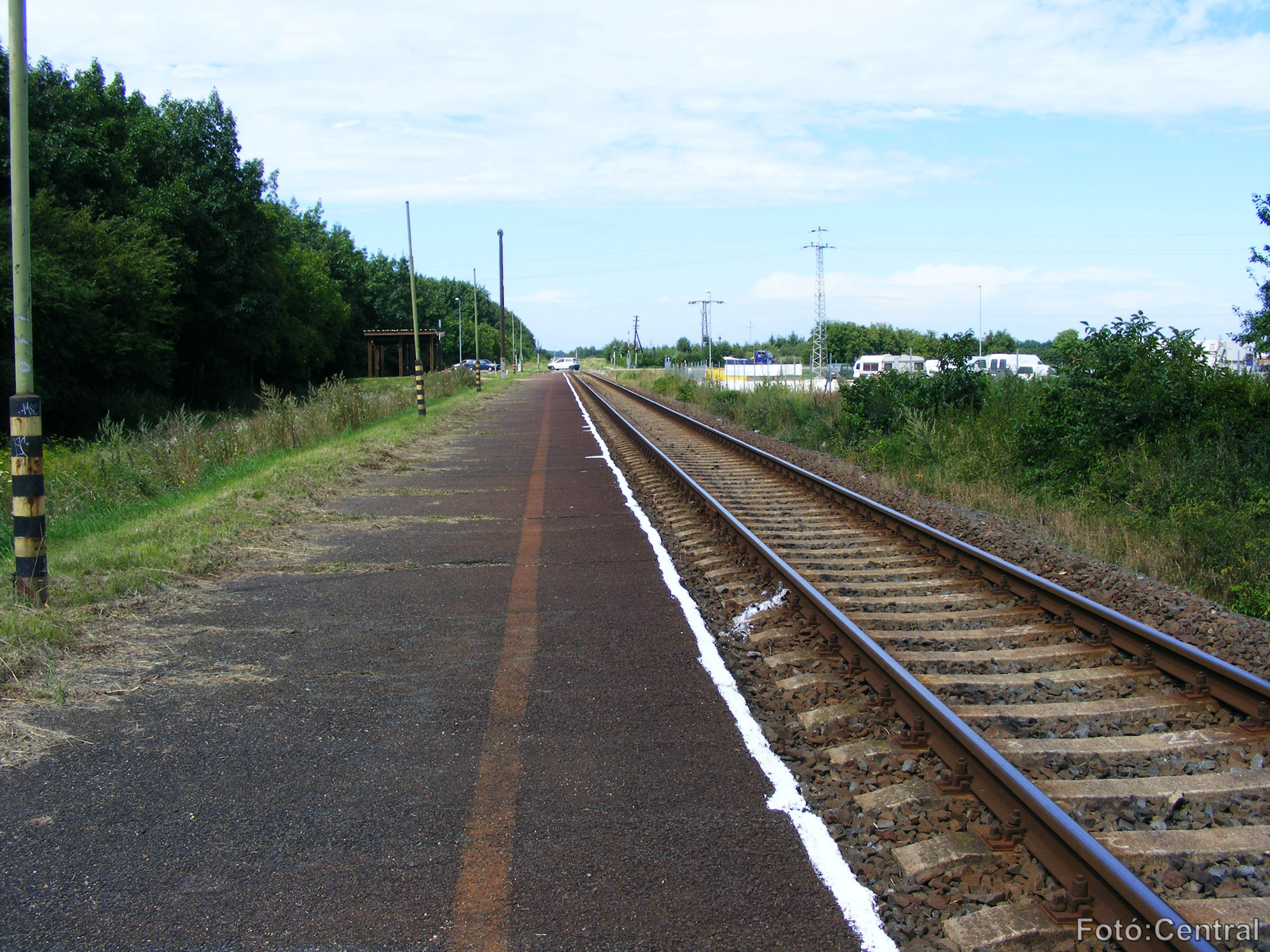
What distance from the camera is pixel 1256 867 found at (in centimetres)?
342

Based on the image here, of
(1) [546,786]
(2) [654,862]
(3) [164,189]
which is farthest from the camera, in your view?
(3) [164,189]

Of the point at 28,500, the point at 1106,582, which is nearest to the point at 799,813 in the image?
the point at 1106,582

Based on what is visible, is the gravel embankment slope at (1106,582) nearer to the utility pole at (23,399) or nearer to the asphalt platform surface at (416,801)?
the asphalt platform surface at (416,801)

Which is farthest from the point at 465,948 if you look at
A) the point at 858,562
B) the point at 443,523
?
the point at 443,523

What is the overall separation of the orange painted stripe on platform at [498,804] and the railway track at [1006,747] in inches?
50.2

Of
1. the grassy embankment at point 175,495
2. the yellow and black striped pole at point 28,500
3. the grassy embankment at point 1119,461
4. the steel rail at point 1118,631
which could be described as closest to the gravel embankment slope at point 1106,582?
the steel rail at point 1118,631

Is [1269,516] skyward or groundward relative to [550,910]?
skyward

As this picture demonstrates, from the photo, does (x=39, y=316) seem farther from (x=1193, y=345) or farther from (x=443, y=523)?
(x=1193, y=345)

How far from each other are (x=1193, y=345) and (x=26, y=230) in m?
13.5

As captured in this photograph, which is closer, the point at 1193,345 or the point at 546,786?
the point at 546,786

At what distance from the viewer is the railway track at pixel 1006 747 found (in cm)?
316

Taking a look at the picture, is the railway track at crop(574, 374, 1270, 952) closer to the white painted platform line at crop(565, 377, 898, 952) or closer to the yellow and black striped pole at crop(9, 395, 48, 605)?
the white painted platform line at crop(565, 377, 898, 952)

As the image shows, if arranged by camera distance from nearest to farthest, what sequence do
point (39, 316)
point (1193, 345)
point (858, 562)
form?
point (858, 562) < point (1193, 345) < point (39, 316)

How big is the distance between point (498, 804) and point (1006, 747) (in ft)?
7.64
